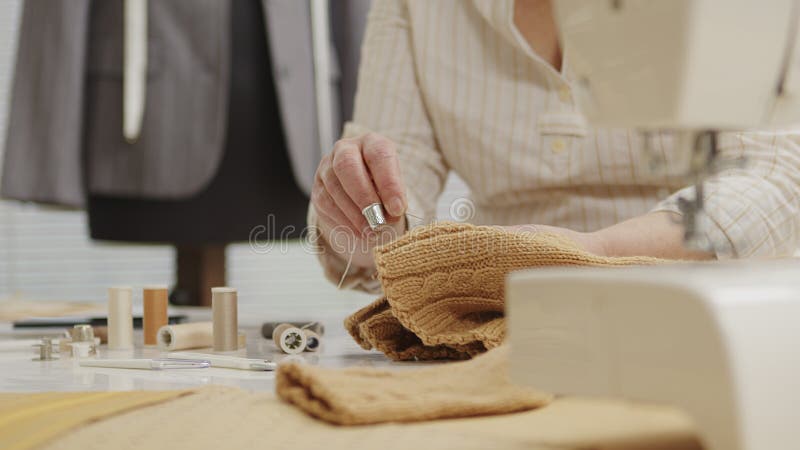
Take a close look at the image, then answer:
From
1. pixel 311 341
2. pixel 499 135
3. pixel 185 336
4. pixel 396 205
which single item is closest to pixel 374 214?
pixel 396 205

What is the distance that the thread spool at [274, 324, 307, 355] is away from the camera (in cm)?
105

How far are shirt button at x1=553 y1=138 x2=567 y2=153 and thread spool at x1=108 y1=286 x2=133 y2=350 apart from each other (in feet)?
2.27

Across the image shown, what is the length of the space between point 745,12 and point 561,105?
34.3 inches

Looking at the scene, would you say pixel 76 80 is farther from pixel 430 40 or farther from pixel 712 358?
pixel 712 358

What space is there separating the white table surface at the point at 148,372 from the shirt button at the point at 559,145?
1.56 feet

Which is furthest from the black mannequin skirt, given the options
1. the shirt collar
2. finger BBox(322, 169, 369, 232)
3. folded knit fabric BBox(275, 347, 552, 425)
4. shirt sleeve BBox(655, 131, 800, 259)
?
folded knit fabric BBox(275, 347, 552, 425)

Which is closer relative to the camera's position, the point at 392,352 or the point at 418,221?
the point at 392,352

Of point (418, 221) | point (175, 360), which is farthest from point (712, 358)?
point (418, 221)

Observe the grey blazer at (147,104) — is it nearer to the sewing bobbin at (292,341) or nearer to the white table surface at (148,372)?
the white table surface at (148,372)

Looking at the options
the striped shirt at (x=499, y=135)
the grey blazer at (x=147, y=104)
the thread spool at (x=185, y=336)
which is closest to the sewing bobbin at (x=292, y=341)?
the thread spool at (x=185, y=336)

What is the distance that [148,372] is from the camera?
917 mm

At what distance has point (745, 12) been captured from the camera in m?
0.61

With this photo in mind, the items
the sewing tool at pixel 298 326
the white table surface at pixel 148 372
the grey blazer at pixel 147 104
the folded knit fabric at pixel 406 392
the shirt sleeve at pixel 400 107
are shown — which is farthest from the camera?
the grey blazer at pixel 147 104

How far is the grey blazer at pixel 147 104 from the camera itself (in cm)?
228
